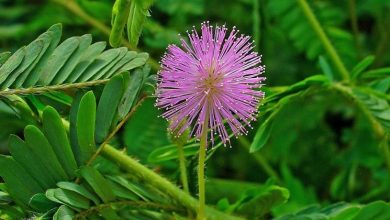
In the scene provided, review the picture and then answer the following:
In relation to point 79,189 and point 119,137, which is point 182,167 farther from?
point 119,137

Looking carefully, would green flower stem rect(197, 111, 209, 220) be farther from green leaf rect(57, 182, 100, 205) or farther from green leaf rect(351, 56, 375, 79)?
green leaf rect(351, 56, 375, 79)

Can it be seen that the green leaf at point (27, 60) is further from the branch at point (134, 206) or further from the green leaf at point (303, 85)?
the green leaf at point (303, 85)

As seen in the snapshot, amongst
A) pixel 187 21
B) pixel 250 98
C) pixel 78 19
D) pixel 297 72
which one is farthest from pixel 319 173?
pixel 250 98

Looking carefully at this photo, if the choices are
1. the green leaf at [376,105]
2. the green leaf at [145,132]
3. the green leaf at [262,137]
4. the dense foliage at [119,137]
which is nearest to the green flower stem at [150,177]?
the dense foliage at [119,137]

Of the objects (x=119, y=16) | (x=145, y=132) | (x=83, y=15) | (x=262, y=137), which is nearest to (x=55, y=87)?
(x=119, y=16)

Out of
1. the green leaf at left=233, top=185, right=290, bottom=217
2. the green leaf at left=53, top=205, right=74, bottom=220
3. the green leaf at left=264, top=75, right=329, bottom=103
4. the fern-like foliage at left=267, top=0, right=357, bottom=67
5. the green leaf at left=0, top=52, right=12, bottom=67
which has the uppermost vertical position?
the fern-like foliage at left=267, top=0, right=357, bottom=67

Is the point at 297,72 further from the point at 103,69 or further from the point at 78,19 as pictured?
the point at 103,69

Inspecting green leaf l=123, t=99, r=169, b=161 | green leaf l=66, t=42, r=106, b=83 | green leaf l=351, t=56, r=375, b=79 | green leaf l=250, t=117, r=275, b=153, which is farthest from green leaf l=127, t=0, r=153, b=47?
green leaf l=123, t=99, r=169, b=161
